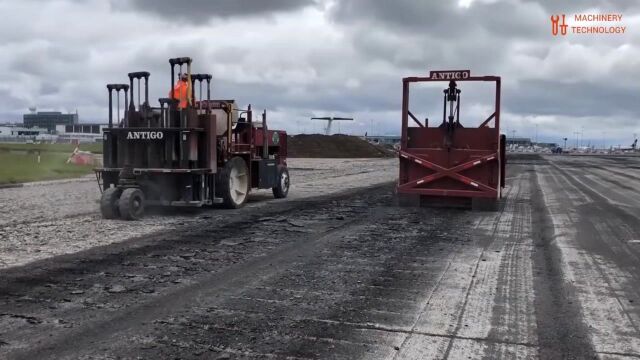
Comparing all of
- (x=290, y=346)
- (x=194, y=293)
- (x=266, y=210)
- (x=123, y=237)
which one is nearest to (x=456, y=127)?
(x=266, y=210)

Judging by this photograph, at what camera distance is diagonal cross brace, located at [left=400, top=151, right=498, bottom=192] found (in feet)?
41.1

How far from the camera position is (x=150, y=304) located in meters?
5.27

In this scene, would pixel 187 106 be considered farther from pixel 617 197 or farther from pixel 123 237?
pixel 617 197

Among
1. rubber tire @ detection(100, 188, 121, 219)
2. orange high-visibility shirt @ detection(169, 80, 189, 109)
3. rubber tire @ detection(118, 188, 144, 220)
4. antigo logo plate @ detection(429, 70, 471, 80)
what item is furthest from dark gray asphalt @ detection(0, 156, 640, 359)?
antigo logo plate @ detection(429, 70, 471, 80)

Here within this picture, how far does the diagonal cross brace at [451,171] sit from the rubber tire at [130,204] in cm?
593

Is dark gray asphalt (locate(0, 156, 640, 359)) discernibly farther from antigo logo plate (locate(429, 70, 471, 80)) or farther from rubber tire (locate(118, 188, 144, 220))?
antigo logo plate (locate(429, 70, 471, 80))

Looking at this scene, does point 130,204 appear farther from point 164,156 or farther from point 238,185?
point 238,185

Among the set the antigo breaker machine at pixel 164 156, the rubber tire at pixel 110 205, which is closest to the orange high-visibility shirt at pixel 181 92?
the antigo breaker machine at pixel 164 156

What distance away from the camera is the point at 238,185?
1309 centimetres

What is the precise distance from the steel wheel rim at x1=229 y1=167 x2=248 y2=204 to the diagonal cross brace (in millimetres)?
3696

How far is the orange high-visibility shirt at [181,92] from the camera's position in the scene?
11.4m

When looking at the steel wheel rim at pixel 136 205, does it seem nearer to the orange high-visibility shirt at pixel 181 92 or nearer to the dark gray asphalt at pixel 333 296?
the dark gray asphalt at pixel 333 296

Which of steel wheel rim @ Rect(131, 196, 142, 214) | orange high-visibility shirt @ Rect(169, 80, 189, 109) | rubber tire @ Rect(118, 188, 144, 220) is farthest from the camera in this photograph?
orange high-visibility shirt @ Rect(169, 80, 189, 109)

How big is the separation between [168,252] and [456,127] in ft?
26.6
